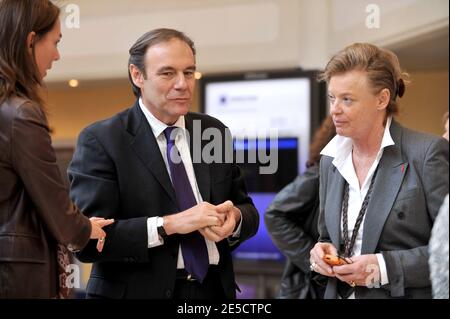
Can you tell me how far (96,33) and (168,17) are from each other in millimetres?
482

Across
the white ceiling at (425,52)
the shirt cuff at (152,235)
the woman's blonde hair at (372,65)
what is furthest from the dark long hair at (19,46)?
the white ceiling at (425,52)

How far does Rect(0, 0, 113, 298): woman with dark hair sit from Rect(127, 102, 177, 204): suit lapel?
1.33ft

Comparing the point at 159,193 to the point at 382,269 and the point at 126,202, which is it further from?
the point at 382,269

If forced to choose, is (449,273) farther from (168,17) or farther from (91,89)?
(91,89)

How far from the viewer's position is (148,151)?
239 centimetres

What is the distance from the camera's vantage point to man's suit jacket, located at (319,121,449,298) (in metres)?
2.20

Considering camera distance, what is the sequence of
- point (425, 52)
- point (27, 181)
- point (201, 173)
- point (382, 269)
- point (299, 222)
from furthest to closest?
1. point (425, 52)
2. point (299, 222)
3. point (201, 173)
4. point (382, 269)
5. point (27, 181)

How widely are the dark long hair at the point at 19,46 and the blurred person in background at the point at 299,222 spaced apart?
4.22 feet

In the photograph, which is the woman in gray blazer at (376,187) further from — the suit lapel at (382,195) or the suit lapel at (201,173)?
the suit lapel at (201,173)

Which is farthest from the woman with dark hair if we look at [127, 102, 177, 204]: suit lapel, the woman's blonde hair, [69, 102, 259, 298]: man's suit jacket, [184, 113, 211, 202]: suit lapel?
the woman's blonde hair

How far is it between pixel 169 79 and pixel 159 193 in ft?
1.20

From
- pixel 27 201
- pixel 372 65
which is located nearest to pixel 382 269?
pixel 372 65

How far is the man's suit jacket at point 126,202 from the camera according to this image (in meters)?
2.30

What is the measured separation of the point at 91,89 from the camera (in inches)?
219
